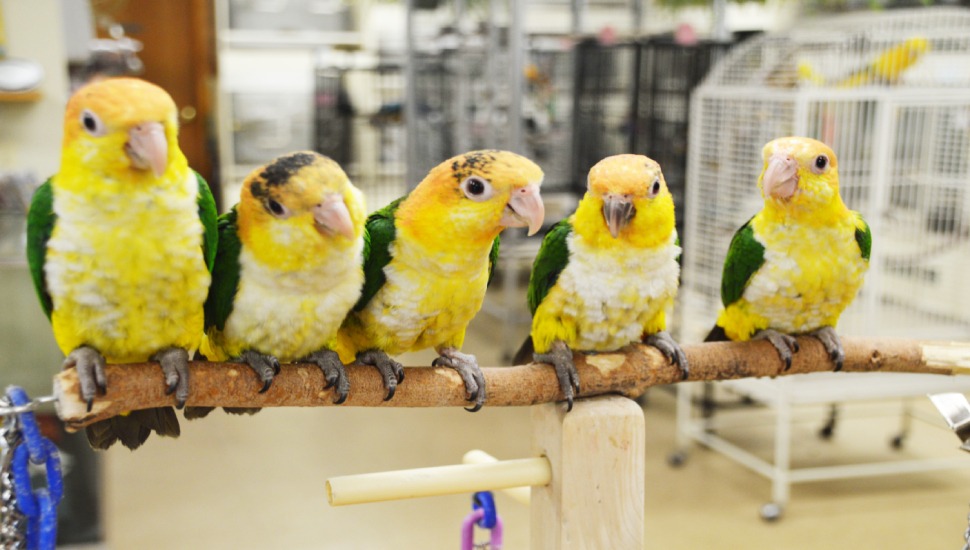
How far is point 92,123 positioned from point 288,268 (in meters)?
0.26

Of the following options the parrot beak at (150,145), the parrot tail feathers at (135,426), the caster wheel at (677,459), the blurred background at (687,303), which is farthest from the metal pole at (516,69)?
the parrot beak at (150,145)

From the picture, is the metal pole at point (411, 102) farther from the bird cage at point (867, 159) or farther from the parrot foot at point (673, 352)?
the parrot foot at point (673, 352)

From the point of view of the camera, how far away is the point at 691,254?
113 inches

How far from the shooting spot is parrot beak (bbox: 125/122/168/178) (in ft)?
2.76

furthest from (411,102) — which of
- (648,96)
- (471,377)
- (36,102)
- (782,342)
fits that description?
(471,377)

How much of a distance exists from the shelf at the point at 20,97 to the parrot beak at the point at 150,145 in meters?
2.05

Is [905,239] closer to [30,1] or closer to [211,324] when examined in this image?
[211,324]

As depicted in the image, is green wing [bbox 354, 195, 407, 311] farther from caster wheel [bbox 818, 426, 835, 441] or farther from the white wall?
caster wheel [bbox 818, 426, 835, 441]

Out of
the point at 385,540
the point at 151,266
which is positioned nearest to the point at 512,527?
the point at 385,540

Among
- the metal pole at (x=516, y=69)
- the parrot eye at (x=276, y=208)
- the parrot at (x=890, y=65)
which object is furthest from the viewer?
the metal pole at (x=516, y=69)

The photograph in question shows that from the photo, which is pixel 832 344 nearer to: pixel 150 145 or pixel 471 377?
pixel 471 377

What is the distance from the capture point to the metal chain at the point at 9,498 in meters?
0.85

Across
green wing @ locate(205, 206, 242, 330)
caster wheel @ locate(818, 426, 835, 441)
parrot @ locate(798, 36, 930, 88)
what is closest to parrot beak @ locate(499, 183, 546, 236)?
green wing @ locate(205, 206, 242, 330)

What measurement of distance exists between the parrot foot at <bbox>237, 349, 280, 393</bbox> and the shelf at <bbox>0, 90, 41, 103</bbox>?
77.6 inches
